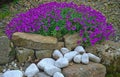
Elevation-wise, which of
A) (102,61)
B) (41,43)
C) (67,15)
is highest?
(67,15)

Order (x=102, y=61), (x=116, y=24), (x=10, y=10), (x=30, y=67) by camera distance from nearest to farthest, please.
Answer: (x=30, y=67) → (x=102, y=61) → (x=116, y=24) → (x=10, y=10)

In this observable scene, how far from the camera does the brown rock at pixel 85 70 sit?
11.4ft

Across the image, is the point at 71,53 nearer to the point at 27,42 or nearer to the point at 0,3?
the point at 27,42

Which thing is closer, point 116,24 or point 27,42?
point 27,42

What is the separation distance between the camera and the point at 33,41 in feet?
11.9

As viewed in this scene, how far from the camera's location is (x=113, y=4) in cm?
616

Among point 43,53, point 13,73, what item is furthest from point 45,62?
point 13,73

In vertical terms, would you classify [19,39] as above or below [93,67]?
above

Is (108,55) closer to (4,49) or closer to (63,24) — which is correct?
(63,24)

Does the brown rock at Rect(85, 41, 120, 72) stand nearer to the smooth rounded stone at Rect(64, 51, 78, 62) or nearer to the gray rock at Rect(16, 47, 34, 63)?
the smooth rounded stone at Rect(64, 51, 78, 62)

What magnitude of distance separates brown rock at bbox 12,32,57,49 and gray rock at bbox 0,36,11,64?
101 millimetres

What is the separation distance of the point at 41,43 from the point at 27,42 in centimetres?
17

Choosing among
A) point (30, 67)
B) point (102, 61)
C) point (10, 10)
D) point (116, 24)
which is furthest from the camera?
point (10, 10)

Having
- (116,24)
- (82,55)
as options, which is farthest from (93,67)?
(116,24)
